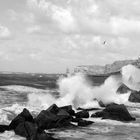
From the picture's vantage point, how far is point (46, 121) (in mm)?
27109

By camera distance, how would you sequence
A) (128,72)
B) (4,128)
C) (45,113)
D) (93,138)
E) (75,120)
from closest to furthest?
(93,138), (4,128), (45,113), (75,120), (128,72)

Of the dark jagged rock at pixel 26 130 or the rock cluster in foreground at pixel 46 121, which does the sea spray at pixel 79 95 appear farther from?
the dark jagged rock at pixel 26 130

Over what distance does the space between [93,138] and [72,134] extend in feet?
6.53

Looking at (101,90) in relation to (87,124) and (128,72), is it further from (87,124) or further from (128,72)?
(87,124)

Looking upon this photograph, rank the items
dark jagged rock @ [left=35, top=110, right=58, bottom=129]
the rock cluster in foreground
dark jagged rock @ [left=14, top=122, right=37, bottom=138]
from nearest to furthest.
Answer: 1. dark jagged rock @ [left=14, top=122, right=37, bottom=138]
2. the rock cluster in foreground
3. dark jagged rock @ [left=35, top=110, right=58, bottom=129]

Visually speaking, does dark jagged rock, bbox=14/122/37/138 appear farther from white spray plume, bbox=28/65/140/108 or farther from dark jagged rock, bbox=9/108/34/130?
white spray plume, bbox=28/65/140/108

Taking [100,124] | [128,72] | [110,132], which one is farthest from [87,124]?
[128,72]

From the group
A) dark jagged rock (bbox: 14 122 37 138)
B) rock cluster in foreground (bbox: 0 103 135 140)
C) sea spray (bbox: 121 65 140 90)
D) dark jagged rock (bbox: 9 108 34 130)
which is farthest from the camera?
sea spray (bbox: 121 65 140 90)

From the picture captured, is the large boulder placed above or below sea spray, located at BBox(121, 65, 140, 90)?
below

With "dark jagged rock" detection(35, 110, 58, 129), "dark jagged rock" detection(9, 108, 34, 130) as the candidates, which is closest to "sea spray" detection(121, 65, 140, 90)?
"dark jagged rock" detection(35, 110, 58, 129)

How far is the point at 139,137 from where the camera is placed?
79.2 feet

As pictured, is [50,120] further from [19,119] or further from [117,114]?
[117,114]

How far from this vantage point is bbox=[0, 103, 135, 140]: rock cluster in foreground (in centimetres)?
2362

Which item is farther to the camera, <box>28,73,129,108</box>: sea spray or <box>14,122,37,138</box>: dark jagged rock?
<box>28,73,129,108</box>: sea spray
